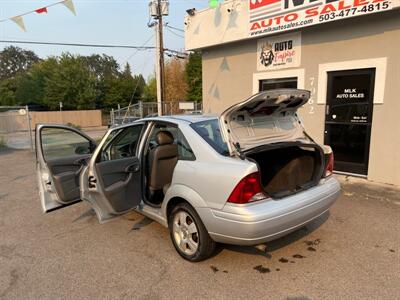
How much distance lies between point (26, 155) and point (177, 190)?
10256mm

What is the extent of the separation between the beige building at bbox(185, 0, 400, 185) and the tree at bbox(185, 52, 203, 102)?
907 inches

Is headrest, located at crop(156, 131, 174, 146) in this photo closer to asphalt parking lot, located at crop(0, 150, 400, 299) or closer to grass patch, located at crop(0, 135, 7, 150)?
asphalt parking lot, located at crop(0, 150, 400, 299)

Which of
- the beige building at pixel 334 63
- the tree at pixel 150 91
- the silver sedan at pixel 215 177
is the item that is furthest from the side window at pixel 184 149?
the tree at pixel 150 91

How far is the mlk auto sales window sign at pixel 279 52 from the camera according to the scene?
7.12 metres

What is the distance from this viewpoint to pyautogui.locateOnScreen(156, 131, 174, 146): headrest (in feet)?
12.5

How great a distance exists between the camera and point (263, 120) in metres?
3.54

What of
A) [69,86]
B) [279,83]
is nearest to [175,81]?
[69,86]

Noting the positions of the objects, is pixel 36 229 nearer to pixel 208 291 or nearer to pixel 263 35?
pixel 208 291

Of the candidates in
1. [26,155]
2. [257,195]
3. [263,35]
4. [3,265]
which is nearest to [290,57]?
[263,35]

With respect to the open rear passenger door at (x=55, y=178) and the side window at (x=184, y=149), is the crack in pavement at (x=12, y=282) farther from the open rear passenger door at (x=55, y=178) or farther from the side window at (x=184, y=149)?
the side window at (x=184, y=149)

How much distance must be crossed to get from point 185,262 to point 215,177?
1.08 metres

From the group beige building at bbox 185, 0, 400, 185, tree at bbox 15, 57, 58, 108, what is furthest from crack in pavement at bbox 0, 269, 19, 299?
tree at bbox 15, 57, 58, 108

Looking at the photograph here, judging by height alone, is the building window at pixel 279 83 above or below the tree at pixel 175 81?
below

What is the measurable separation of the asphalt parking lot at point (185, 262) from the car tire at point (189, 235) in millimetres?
127
